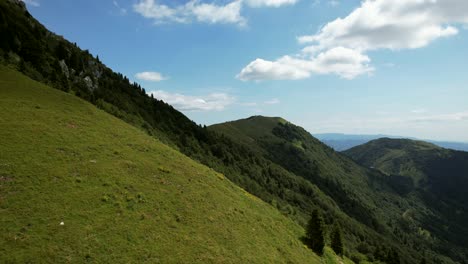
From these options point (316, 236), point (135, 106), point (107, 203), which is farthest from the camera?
point (135, 106)

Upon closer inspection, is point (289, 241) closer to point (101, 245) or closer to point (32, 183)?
point (101, 245)

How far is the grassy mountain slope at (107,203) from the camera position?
22609mm

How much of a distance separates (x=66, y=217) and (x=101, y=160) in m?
12.2

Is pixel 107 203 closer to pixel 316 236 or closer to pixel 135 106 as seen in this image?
pixel 316 236

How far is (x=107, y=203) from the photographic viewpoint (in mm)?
28141

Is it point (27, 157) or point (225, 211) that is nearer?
point (27, 157)

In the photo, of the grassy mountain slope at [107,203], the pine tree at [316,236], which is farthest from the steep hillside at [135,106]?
the pine tree at [316,236]

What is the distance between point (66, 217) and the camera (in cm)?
2430

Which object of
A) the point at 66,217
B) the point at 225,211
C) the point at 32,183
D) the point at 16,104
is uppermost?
the point at 16,104

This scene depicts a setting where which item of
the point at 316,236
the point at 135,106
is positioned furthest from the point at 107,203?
the point at 135,106

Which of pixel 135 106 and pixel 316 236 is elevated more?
pixel 135 106

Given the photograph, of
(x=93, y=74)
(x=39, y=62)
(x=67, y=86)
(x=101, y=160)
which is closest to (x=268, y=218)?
(x=101, y=160)

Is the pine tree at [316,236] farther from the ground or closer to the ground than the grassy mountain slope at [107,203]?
closer to the ground

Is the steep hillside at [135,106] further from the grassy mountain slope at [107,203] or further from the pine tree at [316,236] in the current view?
the pine tree at [316,236]
